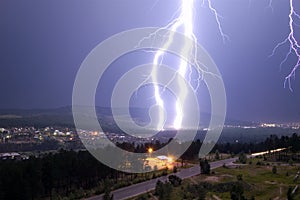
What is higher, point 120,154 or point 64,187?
point 120,154

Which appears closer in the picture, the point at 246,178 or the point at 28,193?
the point at 28,193

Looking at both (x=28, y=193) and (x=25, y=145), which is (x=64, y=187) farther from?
(x=25, y=145)

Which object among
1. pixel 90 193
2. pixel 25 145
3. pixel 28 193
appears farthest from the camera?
pixel 25 145

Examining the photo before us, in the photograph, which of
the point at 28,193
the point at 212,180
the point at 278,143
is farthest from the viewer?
the point at 278,143

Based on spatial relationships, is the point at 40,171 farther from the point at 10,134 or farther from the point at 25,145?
the point at 10,134

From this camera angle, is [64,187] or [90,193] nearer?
[90,193]

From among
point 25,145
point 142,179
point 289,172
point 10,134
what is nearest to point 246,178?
point 289,172

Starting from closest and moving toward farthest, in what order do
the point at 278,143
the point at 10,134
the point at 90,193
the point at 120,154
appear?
the point at 90,193 < the point at 120,154 < the point at 278,143 < the point at 10,134

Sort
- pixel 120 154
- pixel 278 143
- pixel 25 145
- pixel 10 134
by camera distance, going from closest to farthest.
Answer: pixel 120 154 < pixel 278 143 < pixel 25 145 < pixel 10 134

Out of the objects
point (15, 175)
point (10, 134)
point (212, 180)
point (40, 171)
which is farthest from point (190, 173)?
point (10, 134)
